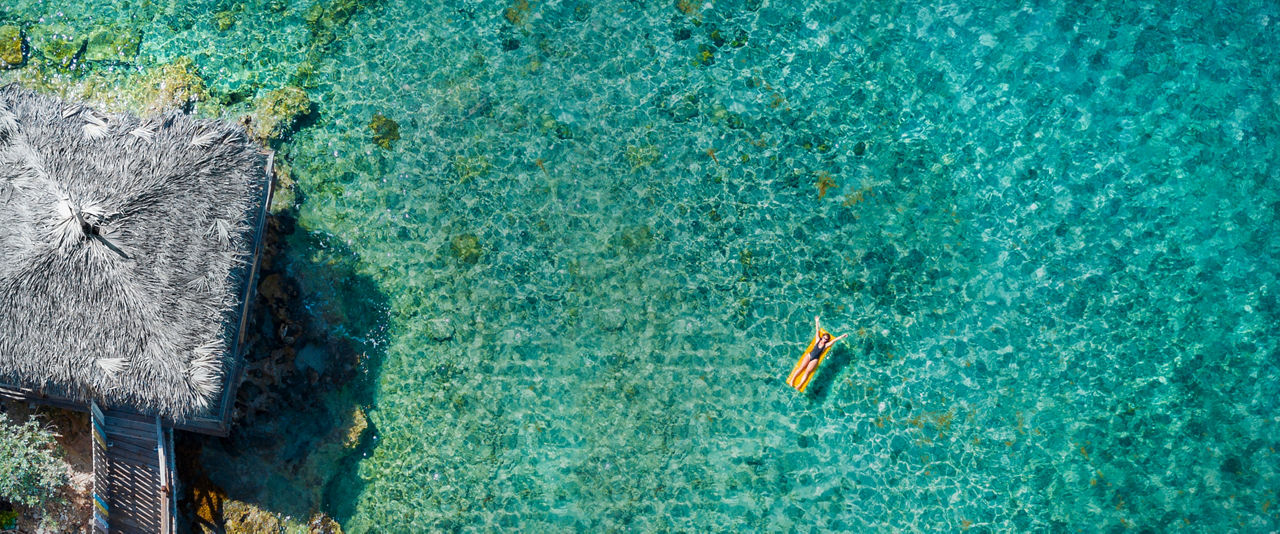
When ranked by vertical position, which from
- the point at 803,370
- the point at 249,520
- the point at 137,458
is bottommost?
the point at 249,520

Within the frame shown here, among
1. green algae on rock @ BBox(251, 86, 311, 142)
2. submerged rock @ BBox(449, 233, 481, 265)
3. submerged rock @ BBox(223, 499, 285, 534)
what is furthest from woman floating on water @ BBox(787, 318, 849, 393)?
green algae on rock @ BBox(251, 86, 311, 142)

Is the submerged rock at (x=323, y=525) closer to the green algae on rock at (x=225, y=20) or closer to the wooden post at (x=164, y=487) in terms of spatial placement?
the wooden post at (x=164, y=487)

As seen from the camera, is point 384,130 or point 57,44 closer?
point 384,130

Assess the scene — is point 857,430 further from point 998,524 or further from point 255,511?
point 255,511

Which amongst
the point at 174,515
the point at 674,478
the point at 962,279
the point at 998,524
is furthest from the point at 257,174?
the point at 998,524

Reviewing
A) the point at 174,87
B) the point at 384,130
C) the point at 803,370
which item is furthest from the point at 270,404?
the point at 803,370

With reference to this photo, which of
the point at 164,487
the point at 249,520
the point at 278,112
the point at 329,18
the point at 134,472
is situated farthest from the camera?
the point at 329,18

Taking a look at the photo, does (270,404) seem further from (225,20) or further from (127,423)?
(225,20)
